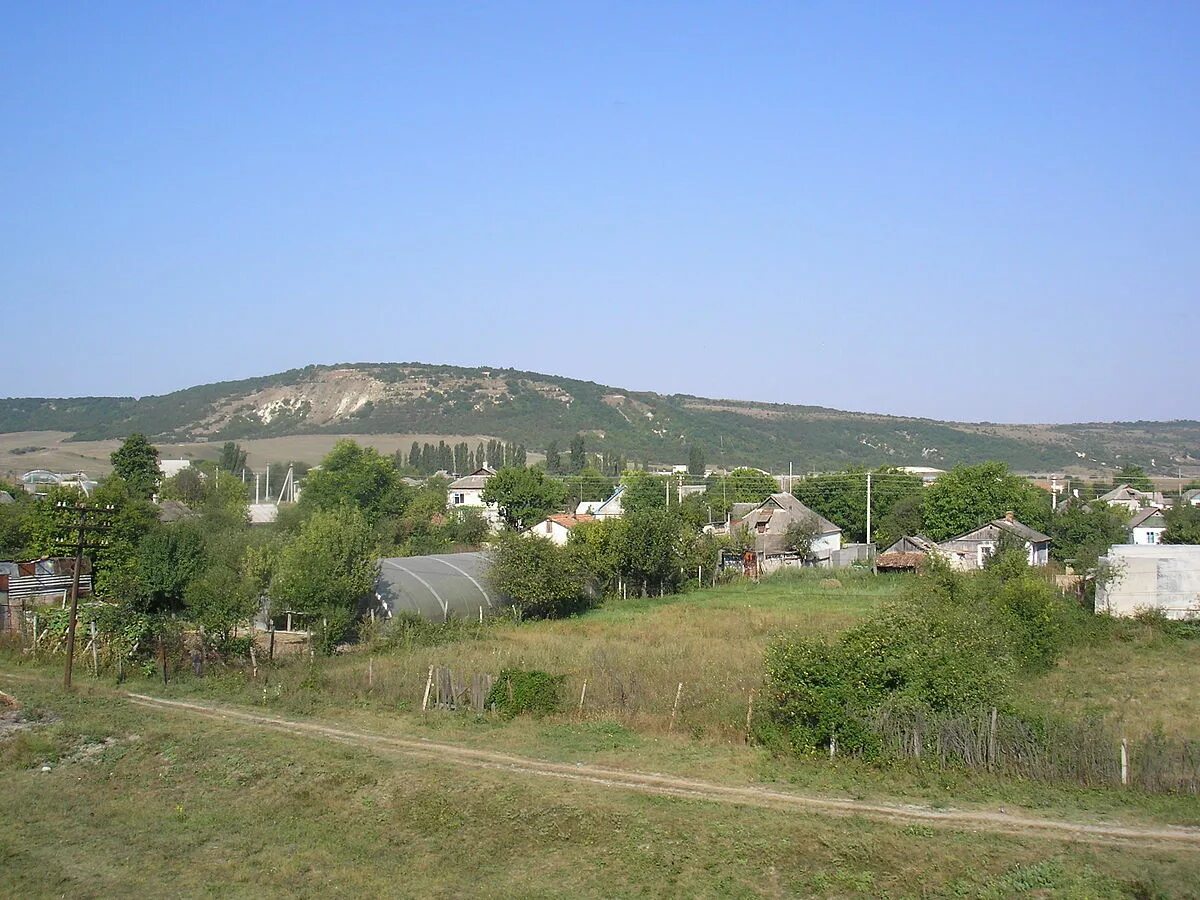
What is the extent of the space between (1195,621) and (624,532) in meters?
22.3

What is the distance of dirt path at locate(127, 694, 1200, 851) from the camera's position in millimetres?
14219

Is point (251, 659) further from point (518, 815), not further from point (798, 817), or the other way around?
point (798, 817)

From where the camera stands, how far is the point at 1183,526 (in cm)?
5412

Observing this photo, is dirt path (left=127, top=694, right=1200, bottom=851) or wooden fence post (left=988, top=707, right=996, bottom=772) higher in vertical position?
wooden fence post (left=988, top=707, right=996, bottom=772)

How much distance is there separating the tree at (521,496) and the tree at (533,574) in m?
32.2

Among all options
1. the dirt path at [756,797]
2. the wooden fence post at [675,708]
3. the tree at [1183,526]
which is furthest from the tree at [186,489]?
the tree at [1183,526]

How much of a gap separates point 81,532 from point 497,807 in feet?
51.2

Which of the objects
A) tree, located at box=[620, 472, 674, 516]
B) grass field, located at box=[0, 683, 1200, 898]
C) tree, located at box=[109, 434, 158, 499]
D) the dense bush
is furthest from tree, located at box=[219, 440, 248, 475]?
the dense bush

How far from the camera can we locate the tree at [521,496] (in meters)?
73.2

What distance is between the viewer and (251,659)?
2680cm

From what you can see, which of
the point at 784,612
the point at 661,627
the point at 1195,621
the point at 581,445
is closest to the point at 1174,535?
the point at 1195,621

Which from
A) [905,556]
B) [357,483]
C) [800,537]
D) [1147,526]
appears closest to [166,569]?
[800,537]

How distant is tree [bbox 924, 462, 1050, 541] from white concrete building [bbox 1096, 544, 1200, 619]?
104ft

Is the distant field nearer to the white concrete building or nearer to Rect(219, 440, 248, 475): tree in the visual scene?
Rect(219, 440, 248, 475): tree
